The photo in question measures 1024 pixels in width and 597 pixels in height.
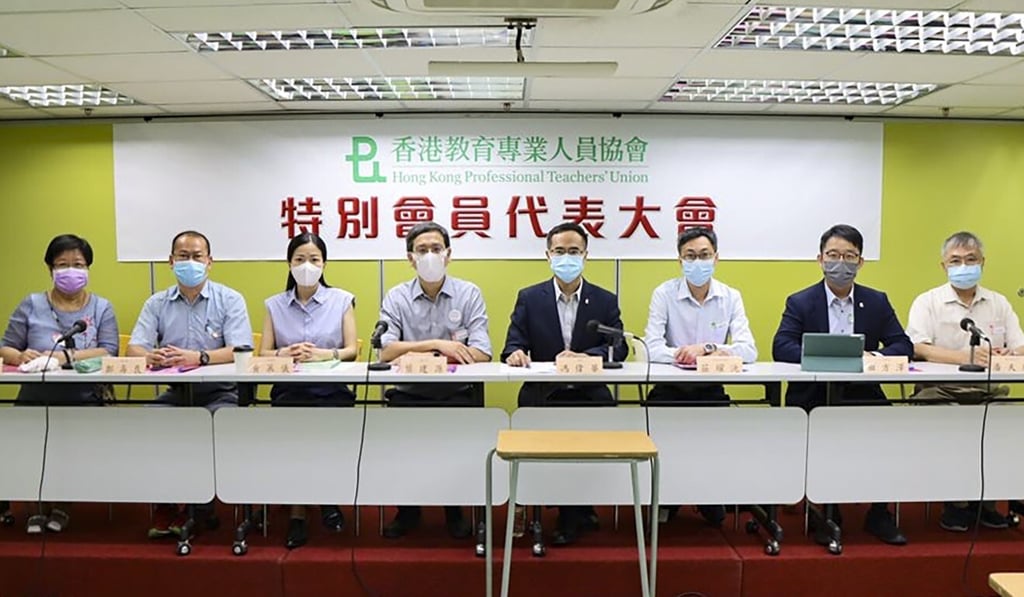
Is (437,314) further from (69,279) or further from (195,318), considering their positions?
(69,279)

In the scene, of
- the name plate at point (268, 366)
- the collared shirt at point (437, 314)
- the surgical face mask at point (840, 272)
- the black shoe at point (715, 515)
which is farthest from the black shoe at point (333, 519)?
the surgical face mask at point (840, 272)

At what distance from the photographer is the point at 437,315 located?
9.88 ft

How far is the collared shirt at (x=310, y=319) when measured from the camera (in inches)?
118

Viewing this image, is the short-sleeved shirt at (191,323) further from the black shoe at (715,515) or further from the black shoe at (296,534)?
the black shoe at (715,515)

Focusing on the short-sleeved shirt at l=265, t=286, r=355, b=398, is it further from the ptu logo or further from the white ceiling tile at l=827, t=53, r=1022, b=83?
the white ceiling tile at l=827, t=53, r=1022, b=83

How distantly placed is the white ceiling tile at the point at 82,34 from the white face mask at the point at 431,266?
5.40 feet

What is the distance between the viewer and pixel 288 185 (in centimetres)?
434

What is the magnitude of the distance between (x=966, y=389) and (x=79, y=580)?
411 cm

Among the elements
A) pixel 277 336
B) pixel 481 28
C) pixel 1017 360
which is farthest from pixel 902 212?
pixel 277 336

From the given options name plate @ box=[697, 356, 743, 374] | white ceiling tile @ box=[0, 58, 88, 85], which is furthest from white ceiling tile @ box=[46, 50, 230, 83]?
name plate @ box=[697, 356, 743, 374]

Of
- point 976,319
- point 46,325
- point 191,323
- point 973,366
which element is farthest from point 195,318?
point 976,319

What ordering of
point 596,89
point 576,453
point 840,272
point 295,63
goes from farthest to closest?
point 596,89 < point 295,63 < point 840,272 < point 576,453

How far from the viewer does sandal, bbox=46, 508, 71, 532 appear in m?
2.68

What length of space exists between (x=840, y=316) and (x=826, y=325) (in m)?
0.10
